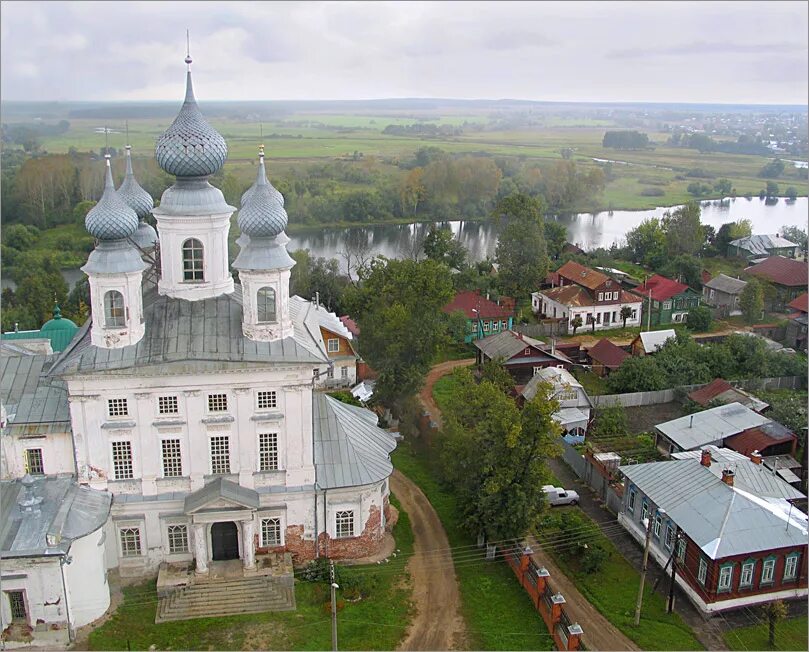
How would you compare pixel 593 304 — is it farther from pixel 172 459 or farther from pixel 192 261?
pixel 172 459

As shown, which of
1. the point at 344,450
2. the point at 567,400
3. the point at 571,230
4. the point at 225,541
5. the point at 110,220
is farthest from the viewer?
the point at 571,230

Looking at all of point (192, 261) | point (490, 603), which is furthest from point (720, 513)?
point (192, 261)

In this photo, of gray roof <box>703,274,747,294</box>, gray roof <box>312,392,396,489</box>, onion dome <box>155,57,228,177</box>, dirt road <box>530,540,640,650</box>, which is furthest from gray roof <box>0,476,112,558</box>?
gray roof <box>703,274,747,294</box>

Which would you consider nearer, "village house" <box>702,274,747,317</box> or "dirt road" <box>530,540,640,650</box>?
"dirt road" <box>530,540,640,650</box>

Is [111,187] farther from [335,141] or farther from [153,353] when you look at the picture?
[335,141]

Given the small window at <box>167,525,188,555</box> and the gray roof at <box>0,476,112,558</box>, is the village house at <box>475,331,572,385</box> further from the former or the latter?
the gray roof at <box>0,476,112,558</box>
